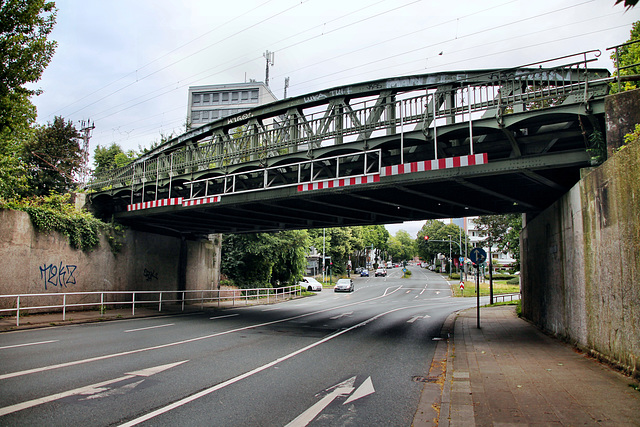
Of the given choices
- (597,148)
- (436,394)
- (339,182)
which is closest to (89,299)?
(339,182)

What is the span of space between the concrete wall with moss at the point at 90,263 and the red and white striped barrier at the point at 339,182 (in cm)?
1084

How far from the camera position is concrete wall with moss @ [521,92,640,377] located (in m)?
6.25

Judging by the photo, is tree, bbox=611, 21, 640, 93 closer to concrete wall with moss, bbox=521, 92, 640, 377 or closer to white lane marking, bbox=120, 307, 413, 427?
concrete wall with moss, bbox=521, 92, 640, 377

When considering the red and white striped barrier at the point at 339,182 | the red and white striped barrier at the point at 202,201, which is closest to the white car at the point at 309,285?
the red and white striped barrier at the point at 202,201

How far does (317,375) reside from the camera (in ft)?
23.7

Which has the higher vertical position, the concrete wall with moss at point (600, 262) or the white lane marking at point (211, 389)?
the concrete wall with moss at point (600, 262)

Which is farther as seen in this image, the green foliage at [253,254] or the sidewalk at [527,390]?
the green foliage at [253,254]

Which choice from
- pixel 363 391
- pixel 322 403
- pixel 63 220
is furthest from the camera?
pixel 63 220

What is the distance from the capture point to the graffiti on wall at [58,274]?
16188 mm

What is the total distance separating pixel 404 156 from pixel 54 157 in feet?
99.5

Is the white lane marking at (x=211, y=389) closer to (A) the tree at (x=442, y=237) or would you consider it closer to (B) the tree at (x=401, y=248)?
(A) the tree at (x=442, y=237)

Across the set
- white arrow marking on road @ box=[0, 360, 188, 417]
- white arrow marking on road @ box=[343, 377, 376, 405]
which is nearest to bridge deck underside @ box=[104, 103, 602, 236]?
white arrow marking on road @ box=[343, 377, 376, 405]

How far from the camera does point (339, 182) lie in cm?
1212

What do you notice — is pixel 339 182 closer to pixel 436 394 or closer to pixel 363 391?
pixel 363 391
